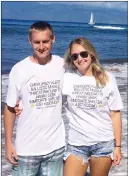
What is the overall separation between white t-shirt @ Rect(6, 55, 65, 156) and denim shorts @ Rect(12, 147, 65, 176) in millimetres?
47

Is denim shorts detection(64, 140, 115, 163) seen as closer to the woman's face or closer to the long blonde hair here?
the long blonde hair

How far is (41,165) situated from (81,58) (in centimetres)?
90

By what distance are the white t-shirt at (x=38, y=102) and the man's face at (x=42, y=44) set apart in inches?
2.8

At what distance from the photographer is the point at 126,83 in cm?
Result: 1274

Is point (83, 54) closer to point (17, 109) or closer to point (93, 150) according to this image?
point (17, 109)

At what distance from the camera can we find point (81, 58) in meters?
3.06

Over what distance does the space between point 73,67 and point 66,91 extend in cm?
20

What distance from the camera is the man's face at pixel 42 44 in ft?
9.53

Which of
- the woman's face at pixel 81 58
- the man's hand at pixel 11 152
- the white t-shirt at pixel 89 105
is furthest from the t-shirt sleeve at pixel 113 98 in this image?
the man's hand at pixel 11 152

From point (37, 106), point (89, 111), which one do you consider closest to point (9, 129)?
point (37, 106)

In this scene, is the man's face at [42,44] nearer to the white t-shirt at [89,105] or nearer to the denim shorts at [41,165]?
the white t-shirt at [89,105]

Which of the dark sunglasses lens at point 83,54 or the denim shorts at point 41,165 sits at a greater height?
the dark sunglasses lens at point 83,54

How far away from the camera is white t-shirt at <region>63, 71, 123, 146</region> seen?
307 cm

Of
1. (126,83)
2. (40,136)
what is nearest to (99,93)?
(40,136)
